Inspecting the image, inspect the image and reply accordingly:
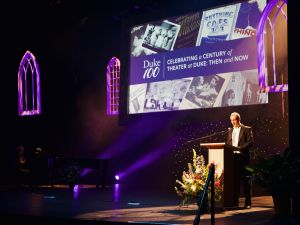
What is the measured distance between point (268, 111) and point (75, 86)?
7676mm

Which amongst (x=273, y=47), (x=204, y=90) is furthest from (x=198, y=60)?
(x=273, y=47)

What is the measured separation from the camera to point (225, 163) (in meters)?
7.34

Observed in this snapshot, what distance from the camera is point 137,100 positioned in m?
11.4

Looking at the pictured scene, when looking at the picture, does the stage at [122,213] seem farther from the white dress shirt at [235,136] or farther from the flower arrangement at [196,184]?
the white dress shirt at [235,136]

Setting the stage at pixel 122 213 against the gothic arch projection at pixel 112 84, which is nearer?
the stage at pixel 122 213

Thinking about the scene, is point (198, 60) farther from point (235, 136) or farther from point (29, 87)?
point (29, 87)

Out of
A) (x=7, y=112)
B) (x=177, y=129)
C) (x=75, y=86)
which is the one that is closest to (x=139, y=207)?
(x=177, y=129)

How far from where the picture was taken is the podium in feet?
23.9

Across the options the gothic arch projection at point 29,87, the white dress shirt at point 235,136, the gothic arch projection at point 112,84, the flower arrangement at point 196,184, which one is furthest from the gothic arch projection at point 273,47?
the gothic arch projection at point 29,87

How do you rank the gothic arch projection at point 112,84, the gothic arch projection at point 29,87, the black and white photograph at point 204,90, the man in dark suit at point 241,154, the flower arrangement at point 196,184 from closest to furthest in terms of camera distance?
1. the flower arrangement at point 196,184
2. the man in dark suit at point 241,154
3. the black and white photograph at point 204,90
4. the gothic arch projection at point 112,84
5. the gothic arch projection at point 29,87

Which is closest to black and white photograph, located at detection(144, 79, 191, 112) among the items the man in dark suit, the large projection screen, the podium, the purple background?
the large projection screen

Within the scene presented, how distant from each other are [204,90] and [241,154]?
8.78 ft

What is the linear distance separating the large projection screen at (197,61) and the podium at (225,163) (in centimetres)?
215

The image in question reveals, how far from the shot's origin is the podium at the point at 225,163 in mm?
7289
